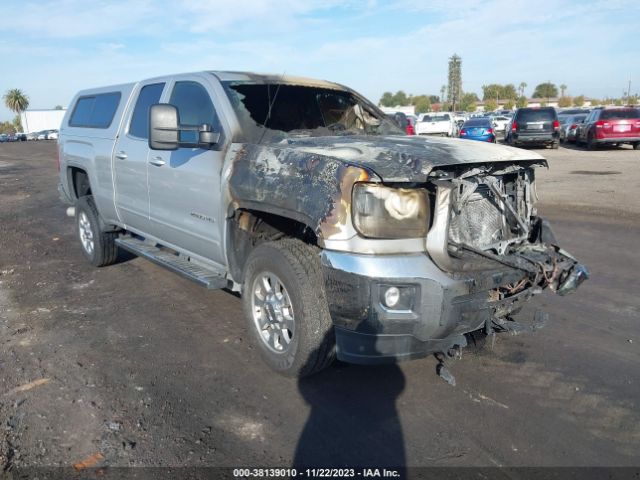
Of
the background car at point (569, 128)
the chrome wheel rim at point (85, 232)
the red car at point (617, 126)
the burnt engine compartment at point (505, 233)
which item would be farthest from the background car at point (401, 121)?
the background car at point (569, 128)

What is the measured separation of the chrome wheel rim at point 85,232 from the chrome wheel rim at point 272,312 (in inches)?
142

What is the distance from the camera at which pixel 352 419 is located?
3.35 m

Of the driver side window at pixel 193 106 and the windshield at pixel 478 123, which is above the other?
the driver side window at pixel 193 106

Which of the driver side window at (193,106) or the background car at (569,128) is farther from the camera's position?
the background car at (569,128)

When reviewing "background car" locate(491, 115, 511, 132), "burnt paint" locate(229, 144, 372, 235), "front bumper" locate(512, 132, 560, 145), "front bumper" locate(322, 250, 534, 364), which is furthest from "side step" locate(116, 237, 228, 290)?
"background car" locate(491, 115, 511, 132)

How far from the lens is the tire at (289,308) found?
11.3 ft

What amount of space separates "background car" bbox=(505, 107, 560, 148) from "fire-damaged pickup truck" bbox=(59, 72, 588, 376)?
18.0 m

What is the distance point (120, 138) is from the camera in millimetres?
5676

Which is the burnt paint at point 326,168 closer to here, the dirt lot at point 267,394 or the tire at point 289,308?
the tire at point 289,308

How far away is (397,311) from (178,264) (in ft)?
8.18

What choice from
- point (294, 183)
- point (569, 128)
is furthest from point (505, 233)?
point (569, 128)

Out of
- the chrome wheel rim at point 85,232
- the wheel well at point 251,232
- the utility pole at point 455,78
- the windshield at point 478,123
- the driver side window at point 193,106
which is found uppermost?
the utility pole at point 455,78

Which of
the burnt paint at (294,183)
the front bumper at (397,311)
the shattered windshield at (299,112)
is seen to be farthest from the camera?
Answer: the shattered windshield at (299,112)

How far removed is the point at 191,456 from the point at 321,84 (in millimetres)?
3555
